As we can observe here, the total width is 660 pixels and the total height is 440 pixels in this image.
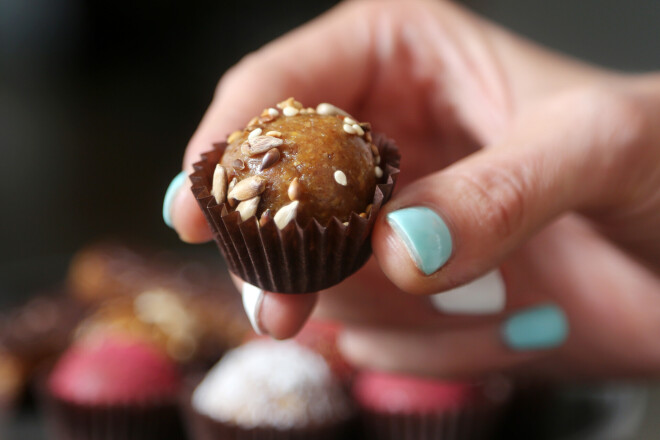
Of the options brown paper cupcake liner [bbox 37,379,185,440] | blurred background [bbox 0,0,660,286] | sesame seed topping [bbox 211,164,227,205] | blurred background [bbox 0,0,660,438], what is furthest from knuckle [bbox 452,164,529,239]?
blurred background [bbox 0,0,660,286]

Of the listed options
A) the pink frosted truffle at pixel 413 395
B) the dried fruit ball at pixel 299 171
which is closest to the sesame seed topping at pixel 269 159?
the dried fruit ball at pixel 299 171

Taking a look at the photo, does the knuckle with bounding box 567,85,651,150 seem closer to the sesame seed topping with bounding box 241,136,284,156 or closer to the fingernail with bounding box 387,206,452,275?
the fingernail with bounding box 387,206,452,275

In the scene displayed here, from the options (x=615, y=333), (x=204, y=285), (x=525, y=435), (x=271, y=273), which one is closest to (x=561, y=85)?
(x=615, y=333)

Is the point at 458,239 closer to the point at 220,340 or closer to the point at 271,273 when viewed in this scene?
the point at 271,273

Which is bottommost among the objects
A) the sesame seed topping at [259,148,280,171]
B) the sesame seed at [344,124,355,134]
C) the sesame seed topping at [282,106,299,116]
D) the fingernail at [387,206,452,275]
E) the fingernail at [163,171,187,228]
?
the fingernail at [163,171,187,228]

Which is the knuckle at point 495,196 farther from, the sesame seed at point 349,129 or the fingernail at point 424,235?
the sesame seed at point 349,129
